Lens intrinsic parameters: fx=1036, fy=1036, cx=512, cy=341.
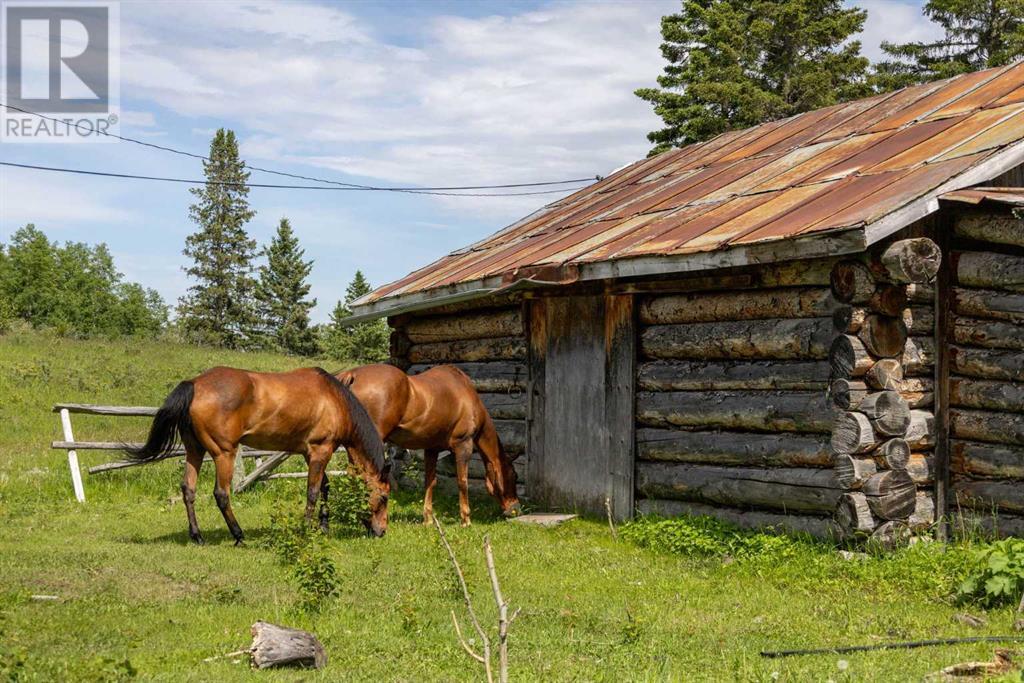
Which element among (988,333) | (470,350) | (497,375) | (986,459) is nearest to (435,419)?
(497,375)

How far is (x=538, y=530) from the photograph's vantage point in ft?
40.0

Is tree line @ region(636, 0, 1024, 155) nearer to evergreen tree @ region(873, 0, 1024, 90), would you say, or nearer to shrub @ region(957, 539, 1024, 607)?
evergreen tree @ region(873, 0, 1024, 90)

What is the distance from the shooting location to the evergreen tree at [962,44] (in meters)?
33.4

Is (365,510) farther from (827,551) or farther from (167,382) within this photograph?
(167,382)

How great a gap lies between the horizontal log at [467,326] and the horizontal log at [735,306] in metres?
2.92

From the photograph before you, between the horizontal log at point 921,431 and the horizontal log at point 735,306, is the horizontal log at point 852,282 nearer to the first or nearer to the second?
the horizontal log at point 735,306

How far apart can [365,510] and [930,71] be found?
3091 centimetres

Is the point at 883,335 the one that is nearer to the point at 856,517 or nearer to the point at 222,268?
the point at 856,517

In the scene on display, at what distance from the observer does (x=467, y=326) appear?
15969 mm

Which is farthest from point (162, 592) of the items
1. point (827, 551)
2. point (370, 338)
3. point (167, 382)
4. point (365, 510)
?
point (370, 338)

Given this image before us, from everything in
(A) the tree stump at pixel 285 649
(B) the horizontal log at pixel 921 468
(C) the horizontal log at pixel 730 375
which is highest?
(C) the horizontal log at pixel 730 375

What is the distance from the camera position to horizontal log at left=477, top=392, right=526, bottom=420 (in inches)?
572

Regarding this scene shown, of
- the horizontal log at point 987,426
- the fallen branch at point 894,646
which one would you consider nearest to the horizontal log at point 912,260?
the horizontal log at point 987,426

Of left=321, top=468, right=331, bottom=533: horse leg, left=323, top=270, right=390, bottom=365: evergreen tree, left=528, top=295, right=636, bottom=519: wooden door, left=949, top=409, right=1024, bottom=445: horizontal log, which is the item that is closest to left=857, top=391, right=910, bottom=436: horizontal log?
left=949, top=409, right=1024, bottom=445: horizontal log
